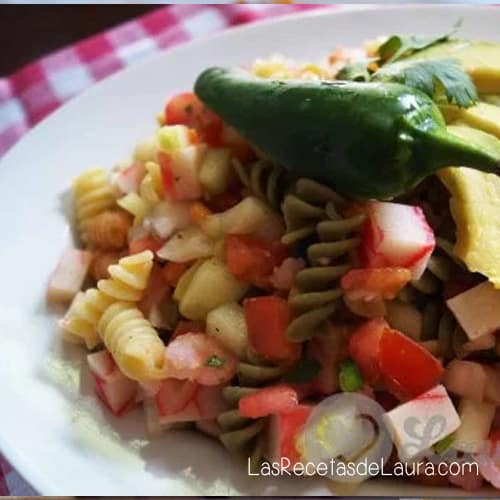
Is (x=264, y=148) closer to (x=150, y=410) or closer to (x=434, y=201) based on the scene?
(x=434, y=201)

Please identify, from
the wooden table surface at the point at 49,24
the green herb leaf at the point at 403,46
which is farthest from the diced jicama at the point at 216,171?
the wooden table surface at the point at 49,24

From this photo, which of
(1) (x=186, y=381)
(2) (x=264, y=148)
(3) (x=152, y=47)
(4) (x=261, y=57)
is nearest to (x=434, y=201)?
(2) (x=264, y=148)

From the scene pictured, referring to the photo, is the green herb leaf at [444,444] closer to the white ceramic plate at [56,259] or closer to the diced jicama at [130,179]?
the white ceramic plate at [56,259]

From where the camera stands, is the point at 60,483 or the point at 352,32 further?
the point at 352,32

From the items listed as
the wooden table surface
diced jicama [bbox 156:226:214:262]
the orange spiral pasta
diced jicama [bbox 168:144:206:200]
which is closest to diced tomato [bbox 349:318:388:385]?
diced jicama [bbox 156:226:214:262]


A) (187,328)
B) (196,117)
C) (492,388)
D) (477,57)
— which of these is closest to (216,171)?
(196,117)
